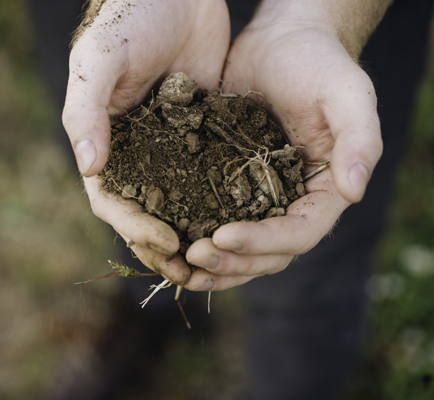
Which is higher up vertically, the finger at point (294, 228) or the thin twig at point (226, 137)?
the thin twig at point (226, 137)

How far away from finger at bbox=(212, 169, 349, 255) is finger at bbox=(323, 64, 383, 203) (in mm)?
299

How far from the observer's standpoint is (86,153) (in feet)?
4.54

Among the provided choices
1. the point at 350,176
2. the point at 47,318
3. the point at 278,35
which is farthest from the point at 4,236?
the point at 350,176

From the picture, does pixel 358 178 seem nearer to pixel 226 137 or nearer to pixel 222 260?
pixel 222 260

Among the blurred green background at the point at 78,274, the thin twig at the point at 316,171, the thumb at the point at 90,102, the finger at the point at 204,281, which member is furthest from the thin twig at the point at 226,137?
the blurred green background at the point at 78,274

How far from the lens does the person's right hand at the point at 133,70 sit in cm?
143

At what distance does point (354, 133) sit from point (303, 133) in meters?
0.59

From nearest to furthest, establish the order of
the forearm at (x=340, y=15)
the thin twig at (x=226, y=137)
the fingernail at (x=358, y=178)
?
the fingernail at (x=358, y=178) → the thin twig at (x=226, y=137) → the forearm at (x=340, y=15)

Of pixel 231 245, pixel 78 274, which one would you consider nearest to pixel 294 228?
pixel 231 245

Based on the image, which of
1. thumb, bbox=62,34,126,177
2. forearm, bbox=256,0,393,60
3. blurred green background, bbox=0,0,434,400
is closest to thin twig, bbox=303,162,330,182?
forearm, bbox=256,0,393,60

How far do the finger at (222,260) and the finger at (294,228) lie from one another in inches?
1.6

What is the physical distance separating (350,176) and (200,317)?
325cm

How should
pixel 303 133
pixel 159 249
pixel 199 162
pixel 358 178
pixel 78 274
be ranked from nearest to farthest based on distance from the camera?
pixel 358 178 → pixel 159 249 → pixel 199 162 → pixel 303 133 → pixel 78 274

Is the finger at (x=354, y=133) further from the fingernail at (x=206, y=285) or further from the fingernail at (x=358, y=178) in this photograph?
the fingernail at (x=206, y=285)
